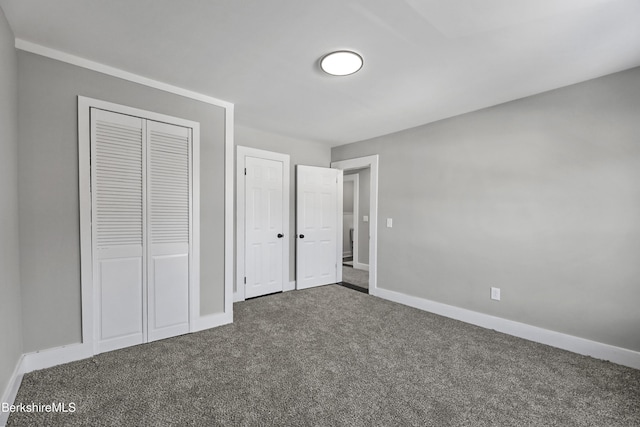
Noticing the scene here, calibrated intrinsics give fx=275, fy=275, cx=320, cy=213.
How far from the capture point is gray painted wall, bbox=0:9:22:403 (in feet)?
5.39

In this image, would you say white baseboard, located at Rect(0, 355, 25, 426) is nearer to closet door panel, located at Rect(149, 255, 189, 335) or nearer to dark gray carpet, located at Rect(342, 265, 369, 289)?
closet door panel, located at Rect(149, 255, 189, 335)

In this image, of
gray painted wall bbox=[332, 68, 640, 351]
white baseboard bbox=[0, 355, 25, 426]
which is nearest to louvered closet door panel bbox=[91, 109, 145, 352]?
white baseboard bbox=[0, 355, 25, 426]

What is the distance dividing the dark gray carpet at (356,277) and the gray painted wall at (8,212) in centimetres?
397

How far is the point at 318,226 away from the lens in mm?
4621

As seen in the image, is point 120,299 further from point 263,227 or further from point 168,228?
point 263,227

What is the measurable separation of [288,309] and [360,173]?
369 cm

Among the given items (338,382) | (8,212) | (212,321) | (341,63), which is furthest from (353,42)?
(212,321)

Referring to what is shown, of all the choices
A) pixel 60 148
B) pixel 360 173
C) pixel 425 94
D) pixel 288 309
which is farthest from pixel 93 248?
pixel 360 173

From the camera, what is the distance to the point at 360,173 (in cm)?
622

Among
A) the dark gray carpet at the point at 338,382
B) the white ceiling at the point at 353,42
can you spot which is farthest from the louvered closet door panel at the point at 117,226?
the white ceiling at the point at 353,42

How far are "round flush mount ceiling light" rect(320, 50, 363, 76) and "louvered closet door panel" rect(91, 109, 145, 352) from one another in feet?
5.75

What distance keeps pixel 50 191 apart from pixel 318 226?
128 inches

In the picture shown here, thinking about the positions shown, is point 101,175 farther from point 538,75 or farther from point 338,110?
point 538,75

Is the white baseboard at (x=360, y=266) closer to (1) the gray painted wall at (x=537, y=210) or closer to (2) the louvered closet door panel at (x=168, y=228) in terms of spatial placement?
(1) the gray painted wall at (x=537, y=210)
